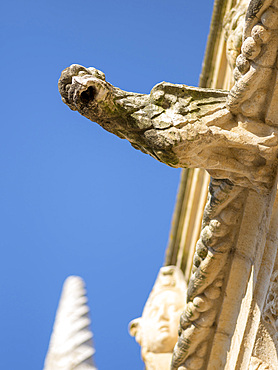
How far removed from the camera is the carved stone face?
4902 mm

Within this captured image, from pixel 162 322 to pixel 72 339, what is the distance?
2.01 meters

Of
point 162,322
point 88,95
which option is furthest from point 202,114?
point 162,322

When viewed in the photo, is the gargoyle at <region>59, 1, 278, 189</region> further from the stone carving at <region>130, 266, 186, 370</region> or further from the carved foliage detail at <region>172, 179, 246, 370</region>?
the stone carving at <region>130, 266, 186, 370</region>

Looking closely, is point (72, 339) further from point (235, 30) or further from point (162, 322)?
point (235, 30)

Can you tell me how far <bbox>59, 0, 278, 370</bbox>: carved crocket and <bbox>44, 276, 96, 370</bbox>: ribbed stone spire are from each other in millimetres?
827

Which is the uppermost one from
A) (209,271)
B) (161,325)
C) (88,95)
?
(88,95)

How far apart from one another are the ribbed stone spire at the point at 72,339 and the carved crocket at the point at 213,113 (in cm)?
83

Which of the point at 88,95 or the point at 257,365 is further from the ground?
the point at 88,95

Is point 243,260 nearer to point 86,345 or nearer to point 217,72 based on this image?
point 86,345

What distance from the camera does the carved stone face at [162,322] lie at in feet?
16.1

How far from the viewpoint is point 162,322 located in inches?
196

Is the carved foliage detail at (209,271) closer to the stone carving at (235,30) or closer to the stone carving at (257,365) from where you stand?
the stone carving at (257,365)

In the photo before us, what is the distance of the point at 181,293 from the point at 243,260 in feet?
4.55

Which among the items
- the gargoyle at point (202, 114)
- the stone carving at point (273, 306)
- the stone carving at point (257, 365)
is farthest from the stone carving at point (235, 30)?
the stone carving at point (257, 365)
